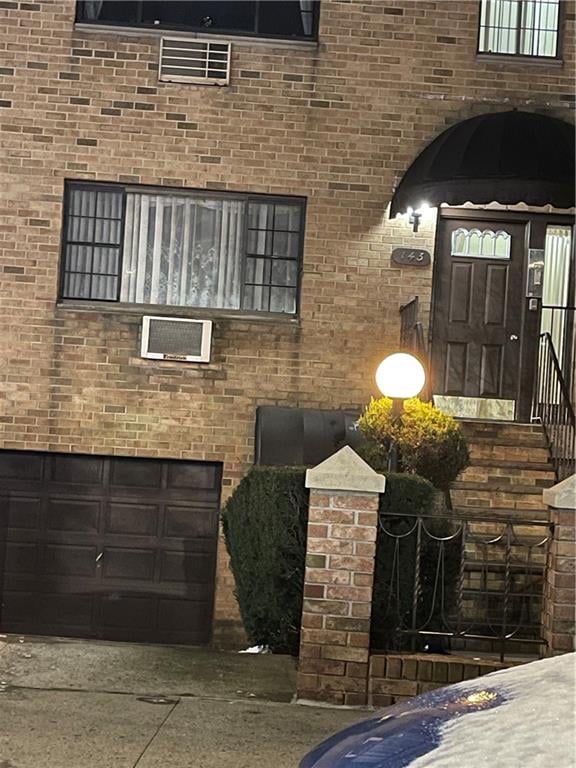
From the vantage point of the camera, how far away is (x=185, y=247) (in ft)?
40.8

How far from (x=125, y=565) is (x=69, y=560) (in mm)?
618

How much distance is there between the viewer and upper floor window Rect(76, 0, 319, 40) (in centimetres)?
1227

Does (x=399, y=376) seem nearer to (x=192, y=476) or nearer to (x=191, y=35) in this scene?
(x=192, y=476)

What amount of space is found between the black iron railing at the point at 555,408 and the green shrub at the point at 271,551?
4.11 meters

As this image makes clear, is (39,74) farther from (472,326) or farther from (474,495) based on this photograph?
(474,495)

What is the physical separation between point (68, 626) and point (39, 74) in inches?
240

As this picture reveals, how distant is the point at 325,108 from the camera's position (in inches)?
482

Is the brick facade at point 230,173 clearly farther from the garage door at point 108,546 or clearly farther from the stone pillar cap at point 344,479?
the stone pillar cap at point 344,479

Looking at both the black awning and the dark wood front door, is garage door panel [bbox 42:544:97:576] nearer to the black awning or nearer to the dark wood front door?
the dark wood front door

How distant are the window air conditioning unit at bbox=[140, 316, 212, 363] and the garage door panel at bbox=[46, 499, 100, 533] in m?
1.86

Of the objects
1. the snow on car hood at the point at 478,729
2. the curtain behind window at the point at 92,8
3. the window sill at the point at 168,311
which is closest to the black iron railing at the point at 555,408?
the window sill at the point at 168,311

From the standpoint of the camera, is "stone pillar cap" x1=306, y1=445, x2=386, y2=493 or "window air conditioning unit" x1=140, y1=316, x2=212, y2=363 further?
"window air conditioning unit" x1=140, y1=316, x2=212, y2=363

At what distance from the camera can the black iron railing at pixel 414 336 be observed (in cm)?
1112

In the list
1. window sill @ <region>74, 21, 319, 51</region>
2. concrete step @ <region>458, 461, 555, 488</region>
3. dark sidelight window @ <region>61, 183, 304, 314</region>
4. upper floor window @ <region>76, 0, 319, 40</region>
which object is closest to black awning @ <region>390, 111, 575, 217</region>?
dark sidelight window @ <region>61, 183, 304, 314</region>
